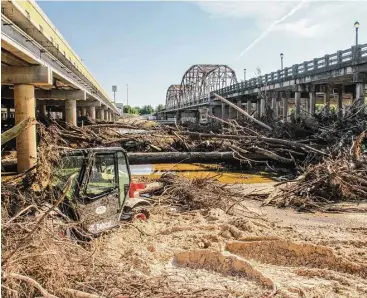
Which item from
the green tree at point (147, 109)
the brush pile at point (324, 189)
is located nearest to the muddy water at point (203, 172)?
the brush pile at point (324, 189)

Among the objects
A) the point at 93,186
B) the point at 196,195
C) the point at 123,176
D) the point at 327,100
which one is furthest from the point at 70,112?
the point at 93,186

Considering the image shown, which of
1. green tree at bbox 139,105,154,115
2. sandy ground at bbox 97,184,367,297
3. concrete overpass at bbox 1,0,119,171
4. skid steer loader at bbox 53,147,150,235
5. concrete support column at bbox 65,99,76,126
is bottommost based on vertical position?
sandy ground at bbox 97,184,367,297

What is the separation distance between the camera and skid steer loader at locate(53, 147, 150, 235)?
6590 mm

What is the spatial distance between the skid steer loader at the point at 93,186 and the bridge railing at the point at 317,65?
74.7ft

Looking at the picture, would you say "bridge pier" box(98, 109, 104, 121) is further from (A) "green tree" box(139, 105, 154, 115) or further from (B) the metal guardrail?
(A) "green tree" box(139, 105, 154, 115)

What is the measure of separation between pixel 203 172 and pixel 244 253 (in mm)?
10693

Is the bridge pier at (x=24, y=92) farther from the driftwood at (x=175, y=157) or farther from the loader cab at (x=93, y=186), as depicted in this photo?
the loader cab at (x=93, y=186)

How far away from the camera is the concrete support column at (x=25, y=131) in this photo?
717 inches

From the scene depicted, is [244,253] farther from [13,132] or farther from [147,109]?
[147,109]

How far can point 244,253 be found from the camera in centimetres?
742

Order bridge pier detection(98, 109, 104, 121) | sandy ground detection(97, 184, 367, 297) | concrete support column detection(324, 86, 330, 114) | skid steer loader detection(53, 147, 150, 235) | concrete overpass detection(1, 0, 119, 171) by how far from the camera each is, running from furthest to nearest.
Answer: bridge pier detection(98, 109, 104, 121) → concrete support column detection(324, 86, 330, 114) → concrete overpass detection(1, 0, 119, 171) → skid steer loader detection(53, 147, 150, 235) → sandy ground detection(97, 184, 367, 297)

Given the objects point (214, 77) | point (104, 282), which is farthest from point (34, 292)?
point (214, 77)

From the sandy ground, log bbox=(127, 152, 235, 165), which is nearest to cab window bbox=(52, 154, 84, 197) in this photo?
the sandy ground

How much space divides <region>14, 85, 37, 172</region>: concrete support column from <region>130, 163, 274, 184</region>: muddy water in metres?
4.46
